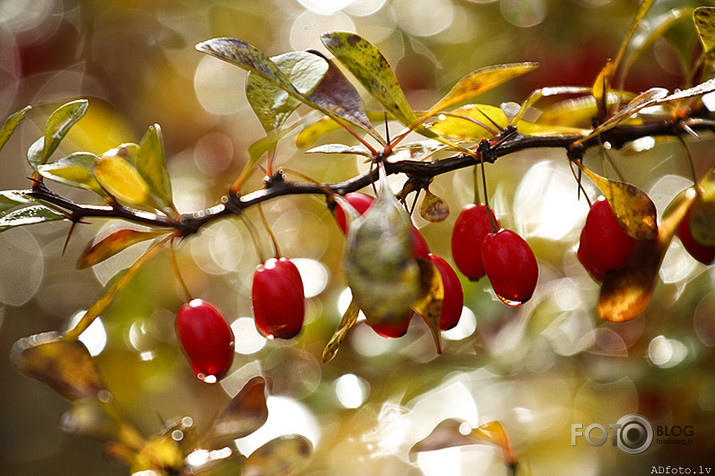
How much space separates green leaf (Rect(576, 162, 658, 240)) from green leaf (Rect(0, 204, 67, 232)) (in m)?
0.50

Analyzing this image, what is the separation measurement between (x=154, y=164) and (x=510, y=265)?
1.14 ft

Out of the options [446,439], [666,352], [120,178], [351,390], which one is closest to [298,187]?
[120,178]

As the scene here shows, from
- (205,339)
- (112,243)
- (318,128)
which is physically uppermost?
(318,128)

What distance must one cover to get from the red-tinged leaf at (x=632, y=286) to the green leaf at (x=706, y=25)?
0.16m

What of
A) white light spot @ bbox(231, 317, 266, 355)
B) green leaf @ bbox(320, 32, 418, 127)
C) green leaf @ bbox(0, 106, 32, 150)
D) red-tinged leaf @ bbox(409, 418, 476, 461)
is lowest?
white light spot @ bbox(231, 317, 266, 355)

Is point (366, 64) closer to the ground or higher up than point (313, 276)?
higher up

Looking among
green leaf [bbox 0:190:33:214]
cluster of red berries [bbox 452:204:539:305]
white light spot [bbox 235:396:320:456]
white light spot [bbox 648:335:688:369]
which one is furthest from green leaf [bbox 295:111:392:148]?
Result: white light spot [bbox 648:335:688:369]

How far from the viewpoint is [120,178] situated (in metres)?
0.66

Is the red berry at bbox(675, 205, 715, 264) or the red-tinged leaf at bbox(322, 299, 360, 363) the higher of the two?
the red berry at bbox(675, 205, 715, 264)

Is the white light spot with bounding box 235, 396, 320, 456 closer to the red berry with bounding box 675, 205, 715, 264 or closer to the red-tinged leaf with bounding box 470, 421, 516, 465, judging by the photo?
the red-tinged leaf with bounding box 470, 421, 516, 465

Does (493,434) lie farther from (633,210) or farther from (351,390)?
(351,390)

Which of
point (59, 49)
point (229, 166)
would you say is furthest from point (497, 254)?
point (59, 49)

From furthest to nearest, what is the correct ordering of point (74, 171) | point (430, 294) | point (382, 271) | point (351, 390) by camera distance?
1. point (351, 390)
2. point (74, 171)
3. point (430, 294)
4. point (382, 271)

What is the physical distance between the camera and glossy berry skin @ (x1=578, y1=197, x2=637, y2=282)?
0.68 m
